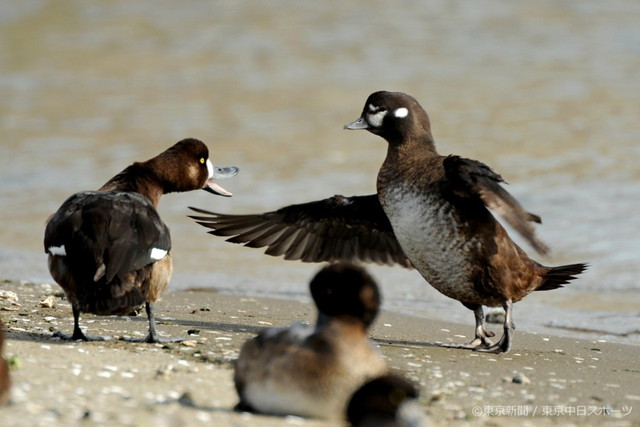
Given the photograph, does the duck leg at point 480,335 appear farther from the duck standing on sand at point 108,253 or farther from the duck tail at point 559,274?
the duck standing on sand at point 108,253

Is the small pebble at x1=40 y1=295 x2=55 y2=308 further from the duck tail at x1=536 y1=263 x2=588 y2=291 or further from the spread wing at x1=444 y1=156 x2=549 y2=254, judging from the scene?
the duck tail at x1=536 y1=263 x2=588 y2=291

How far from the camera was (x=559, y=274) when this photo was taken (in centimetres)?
674

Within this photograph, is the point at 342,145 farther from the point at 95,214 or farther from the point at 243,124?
the point at 95,214

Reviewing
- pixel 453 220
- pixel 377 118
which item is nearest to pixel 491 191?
pixel 453 220

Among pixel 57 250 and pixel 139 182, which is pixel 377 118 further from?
pixel 57 250

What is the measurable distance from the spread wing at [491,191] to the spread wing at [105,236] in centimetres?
178

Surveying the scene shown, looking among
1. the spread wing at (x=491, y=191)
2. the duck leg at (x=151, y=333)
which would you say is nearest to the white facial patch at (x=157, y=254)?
the duck leg at (x=151, y=333)

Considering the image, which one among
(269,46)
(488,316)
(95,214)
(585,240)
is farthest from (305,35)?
(95,214)

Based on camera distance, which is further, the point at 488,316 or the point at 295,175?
the point at 295,175

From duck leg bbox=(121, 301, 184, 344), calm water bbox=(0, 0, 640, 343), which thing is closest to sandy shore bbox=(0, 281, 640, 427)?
duck leg bbox=(121, 301, 184, 344)

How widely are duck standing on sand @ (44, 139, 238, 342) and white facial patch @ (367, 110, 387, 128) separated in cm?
180

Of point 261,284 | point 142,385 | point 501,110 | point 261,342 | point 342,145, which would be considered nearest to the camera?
point 261,342

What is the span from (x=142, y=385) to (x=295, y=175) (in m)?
8.73

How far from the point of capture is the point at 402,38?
71.1 ft
